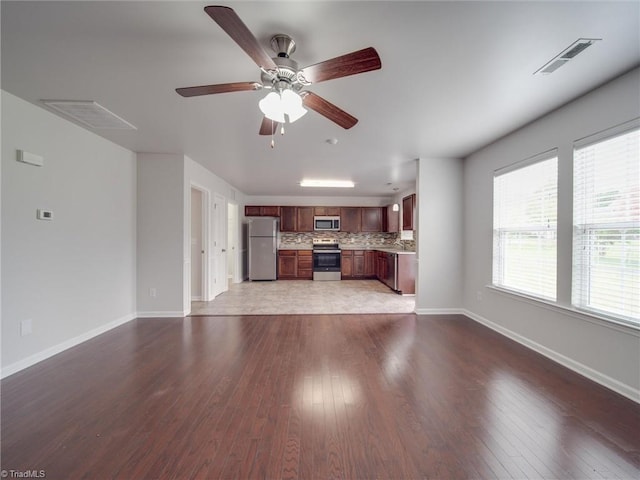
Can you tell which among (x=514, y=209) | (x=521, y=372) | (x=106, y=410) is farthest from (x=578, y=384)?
(x=106, y=410)

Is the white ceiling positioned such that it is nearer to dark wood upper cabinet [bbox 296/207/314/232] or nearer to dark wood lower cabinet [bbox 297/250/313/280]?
dark wood upper cabinet [bbox 296/207/314/232]

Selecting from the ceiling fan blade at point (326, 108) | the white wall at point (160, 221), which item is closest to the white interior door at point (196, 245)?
the white wall at point (160, 221)

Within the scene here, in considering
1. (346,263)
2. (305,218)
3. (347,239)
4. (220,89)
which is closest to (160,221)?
(220,89)

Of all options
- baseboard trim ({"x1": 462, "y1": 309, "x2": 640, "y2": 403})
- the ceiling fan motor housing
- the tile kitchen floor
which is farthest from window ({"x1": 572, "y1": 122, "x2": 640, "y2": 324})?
the ceiling fan motor housing

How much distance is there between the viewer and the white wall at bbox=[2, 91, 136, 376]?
7.31ft

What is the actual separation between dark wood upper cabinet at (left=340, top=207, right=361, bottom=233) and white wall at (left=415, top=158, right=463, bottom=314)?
11.1ft

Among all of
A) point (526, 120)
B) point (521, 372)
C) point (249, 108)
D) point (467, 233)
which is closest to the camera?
point (521, 372)

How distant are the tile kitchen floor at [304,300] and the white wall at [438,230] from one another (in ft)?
1.73

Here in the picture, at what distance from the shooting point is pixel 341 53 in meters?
1.70

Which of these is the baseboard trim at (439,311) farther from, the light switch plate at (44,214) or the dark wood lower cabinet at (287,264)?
the light switch plate at (44,214)

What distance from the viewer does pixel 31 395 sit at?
1920 millimetres

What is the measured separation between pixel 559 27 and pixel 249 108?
2271mm

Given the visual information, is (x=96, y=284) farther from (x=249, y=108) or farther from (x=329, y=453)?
(x=329, y=453)

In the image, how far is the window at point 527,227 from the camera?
259cm
